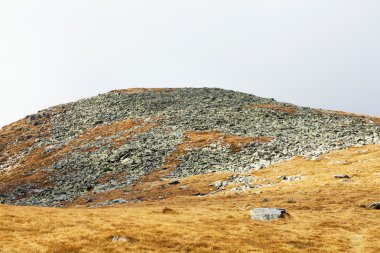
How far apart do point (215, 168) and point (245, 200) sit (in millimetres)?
15737

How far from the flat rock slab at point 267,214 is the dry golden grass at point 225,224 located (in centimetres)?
76

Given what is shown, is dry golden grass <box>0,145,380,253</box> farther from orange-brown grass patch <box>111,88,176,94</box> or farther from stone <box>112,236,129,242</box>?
orange-brown grass patch <box>111,88,176,94</box>

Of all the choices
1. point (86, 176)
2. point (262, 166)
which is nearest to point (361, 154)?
point (262, 166)

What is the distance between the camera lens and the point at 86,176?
198ft

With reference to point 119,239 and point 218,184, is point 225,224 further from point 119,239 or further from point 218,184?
point 218,184

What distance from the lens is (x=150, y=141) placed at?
6925 centimetres

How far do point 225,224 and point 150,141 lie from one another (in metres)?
40.5

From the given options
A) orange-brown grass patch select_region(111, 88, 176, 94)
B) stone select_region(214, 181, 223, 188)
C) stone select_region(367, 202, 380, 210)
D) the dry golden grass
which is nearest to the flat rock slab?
the dry golden grass

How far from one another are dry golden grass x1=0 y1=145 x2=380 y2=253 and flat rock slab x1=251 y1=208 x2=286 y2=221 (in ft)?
2.50

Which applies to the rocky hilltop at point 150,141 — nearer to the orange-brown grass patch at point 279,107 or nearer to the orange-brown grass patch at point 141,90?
the orange-brown grass patch at point 279,107

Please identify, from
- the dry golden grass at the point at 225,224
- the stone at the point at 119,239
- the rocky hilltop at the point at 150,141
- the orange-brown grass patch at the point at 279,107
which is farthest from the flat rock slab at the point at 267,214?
the orange-brown grass patch at the point at 279,107

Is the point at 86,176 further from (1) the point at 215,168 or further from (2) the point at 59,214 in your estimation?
(2) the point at 59,214

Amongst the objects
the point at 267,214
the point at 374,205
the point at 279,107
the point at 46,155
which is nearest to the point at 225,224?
the point at 267,214

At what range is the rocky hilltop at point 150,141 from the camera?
55.3 m
